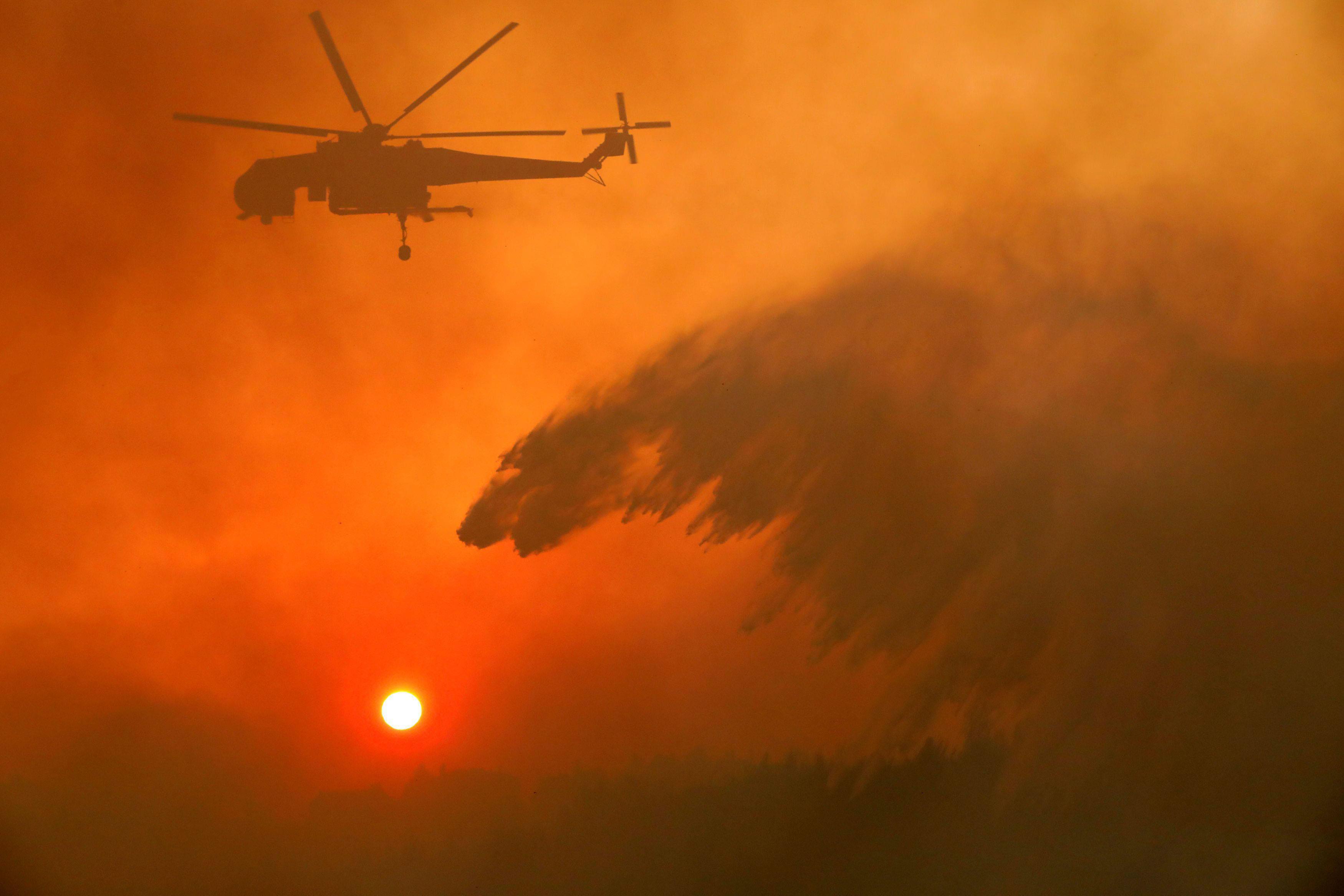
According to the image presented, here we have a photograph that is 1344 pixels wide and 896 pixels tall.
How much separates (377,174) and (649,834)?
19.8 ft

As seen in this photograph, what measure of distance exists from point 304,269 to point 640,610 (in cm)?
422

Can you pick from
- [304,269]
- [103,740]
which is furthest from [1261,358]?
[103,740]

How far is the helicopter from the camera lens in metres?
7.18

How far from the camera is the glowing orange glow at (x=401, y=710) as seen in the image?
8.45 m

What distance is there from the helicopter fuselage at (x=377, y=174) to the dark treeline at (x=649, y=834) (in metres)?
4.91

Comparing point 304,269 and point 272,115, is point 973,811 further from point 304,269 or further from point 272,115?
point 272,115

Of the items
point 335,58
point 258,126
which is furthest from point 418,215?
point 335,58

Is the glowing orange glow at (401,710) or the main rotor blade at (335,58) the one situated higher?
the main rotor blade at (335,58)

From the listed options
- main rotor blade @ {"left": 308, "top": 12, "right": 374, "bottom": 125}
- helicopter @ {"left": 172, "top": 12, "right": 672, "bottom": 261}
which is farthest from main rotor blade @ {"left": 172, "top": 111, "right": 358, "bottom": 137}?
main rotor blade @ {"left": 308, "top": 12, "right": 374, "bottom": 125}

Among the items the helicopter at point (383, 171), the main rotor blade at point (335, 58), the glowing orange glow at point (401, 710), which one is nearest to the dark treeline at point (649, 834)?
the glowing orange glow at point (401, 710)

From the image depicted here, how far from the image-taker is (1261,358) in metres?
8.60

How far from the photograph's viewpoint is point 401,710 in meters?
8.45

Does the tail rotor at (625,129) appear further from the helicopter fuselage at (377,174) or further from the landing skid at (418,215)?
the landing skid at (418,215)

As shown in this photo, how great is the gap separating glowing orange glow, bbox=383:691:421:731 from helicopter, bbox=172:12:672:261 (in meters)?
3.84
